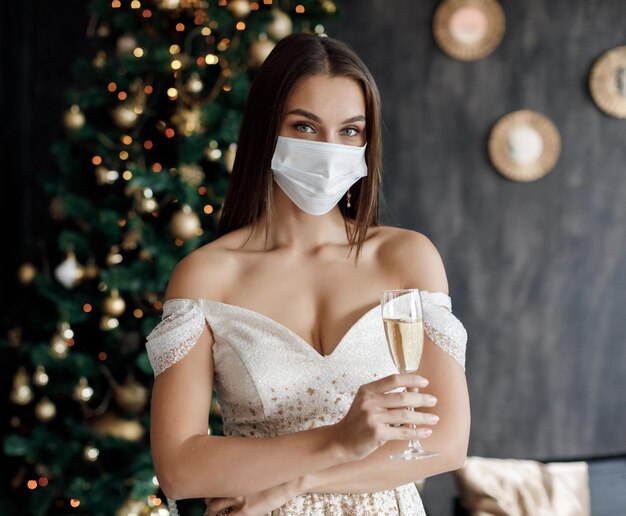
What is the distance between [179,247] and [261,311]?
4.84 ft

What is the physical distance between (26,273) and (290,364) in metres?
2.04

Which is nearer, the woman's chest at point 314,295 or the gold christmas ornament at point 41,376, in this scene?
the woman's chest at point 314,295

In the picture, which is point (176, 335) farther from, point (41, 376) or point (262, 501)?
point (41, 376)

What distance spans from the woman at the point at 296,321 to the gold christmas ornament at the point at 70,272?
1559 millimetres

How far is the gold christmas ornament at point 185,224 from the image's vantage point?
3275 millimetres

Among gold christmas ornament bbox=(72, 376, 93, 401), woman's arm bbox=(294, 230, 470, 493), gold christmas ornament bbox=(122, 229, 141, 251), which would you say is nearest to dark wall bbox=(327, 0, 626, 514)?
gold christmas ornament bbox=(122, 229, 141, 251)

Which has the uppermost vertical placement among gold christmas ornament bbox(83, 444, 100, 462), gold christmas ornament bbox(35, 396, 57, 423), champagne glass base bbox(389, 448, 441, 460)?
champagne glass base bbox(389, 448, 441, 460)

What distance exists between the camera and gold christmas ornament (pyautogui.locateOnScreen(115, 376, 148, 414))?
3416 mm

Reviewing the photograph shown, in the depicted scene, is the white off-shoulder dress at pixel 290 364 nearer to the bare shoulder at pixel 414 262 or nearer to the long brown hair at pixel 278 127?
the bare shoulder at pixel 414 262

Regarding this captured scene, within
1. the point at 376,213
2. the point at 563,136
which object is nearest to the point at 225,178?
the point at 376,213

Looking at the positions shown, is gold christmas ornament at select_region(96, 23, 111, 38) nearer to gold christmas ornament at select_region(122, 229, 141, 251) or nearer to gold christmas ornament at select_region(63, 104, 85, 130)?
gold christmas ornament at select_region(63, 104, 85, 130)

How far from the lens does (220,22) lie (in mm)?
3299

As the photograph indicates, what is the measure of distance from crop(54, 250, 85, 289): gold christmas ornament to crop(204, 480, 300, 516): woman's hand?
6.32ft

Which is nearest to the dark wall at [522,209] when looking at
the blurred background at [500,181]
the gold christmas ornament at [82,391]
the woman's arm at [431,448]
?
the blurred background at [500,181]
